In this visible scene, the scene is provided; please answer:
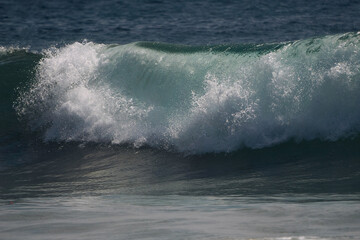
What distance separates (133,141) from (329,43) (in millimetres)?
3030

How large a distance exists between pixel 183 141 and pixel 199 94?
3.09ft

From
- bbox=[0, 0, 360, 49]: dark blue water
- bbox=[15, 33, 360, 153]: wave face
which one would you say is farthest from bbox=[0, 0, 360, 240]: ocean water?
bbox=[0, 0, 360, 49]: dark blue water

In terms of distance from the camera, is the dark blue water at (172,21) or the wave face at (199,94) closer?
the wave face at (199,94)

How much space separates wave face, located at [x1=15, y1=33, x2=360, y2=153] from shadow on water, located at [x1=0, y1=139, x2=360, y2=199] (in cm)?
29

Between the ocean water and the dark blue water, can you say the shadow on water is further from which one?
the dark blue water

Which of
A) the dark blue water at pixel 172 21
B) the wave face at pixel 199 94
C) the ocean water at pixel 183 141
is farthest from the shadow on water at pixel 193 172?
the dark blue water at pixel 172 21

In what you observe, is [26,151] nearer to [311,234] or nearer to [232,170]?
[232,170]

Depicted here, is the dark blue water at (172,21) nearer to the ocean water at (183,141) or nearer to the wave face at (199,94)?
the ocean water at (183,141)

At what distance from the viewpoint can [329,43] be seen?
8562 millimetres

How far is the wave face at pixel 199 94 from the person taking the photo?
820 centimetres

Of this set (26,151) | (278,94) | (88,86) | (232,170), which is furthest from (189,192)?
(88,86)

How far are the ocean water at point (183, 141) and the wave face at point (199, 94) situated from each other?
0.02m

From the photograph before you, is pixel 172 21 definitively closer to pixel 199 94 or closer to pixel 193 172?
pixel 199 94

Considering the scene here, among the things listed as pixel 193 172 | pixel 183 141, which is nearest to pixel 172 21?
pixel 183 141
